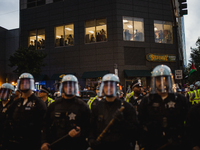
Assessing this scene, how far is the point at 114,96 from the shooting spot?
352 cm

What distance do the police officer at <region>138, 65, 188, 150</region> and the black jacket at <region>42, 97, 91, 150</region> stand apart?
111 cm

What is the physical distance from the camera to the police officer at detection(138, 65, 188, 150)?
3.29m

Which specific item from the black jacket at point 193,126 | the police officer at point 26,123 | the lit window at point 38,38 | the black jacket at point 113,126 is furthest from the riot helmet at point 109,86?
the lit window at point 38,38

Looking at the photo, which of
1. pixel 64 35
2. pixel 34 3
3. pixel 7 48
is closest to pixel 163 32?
pixel 64 35

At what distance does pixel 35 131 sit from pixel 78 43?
810 inches

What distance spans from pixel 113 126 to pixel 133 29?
20837 millimetres

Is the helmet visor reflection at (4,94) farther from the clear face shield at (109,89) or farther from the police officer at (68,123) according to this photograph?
the clear face shield at (109,89)

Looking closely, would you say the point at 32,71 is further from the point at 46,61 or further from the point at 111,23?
the point at 111,23

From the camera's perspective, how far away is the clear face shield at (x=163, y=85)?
354cm

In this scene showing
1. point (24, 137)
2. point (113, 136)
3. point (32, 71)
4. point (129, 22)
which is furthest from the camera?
point (129, 22)

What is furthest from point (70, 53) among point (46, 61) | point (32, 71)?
point (32, 71)

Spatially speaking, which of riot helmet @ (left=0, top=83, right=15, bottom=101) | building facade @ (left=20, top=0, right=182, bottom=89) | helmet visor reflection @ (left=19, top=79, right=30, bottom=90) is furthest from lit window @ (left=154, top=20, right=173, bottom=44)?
helmet visor reflection @ (left=19, top=79, right=30, bottom=90)

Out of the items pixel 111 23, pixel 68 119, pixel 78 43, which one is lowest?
pixel 68 119

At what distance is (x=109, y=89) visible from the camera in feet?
11.7
